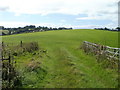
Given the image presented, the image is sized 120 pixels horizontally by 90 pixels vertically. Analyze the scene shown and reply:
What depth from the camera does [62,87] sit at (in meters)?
10.3

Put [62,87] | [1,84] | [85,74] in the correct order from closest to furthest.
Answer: [1,84] < [62,87] < [85,74]

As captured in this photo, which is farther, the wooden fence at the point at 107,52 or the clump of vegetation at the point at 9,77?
the wooden fence at the point at 107,52

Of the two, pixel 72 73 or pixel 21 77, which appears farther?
pixel 72 73

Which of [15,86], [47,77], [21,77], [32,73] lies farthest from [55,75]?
[15,86]

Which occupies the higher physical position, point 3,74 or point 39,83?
point 3,74

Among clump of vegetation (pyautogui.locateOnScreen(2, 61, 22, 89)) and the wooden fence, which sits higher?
the wooden fence

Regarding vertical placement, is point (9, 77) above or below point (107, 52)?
below

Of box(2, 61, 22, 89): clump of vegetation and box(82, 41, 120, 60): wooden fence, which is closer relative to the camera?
box(2, 61, 22, 89): clump of vegetation

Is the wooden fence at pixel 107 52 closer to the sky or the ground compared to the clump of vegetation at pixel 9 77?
closer to the sky

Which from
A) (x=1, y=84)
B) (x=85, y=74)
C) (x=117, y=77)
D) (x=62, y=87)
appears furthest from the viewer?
(x=85, y=74)

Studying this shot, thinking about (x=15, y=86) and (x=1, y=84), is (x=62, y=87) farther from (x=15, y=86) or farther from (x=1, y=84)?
(x=1, y=84)

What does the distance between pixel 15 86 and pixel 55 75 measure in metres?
3.64

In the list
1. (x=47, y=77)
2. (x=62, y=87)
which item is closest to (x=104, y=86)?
(x=62, y=87)

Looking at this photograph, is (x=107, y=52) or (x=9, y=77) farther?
(x=107, y=52)
